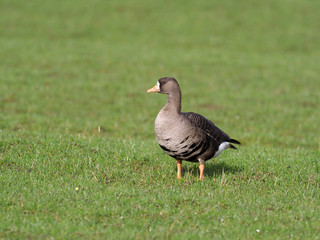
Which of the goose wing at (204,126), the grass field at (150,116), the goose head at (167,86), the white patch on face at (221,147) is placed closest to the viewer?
the grass field at (150,116)

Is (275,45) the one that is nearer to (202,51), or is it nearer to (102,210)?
(202,51)

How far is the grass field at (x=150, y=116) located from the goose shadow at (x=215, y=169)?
0.14 ft

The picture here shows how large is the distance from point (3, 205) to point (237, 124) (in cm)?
1218

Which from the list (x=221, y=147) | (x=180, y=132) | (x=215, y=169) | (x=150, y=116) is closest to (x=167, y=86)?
(x=180, y=132)

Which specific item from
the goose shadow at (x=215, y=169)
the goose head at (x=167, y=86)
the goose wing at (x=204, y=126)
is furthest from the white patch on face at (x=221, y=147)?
the goose head at (x=167, y=86)

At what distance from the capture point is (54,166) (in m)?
9.73

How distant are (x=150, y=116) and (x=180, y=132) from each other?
10.5 meters

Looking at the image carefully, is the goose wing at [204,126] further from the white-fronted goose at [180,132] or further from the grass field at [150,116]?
the grass field at [150,116]

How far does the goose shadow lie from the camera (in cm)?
1027

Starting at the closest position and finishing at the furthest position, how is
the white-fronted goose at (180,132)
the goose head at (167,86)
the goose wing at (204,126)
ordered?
1. the white-fronted goose at (180,132)
2. the goose wing at (204,126)
3. the goose head at (167,86)

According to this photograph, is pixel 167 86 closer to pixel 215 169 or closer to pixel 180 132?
pixel 180 132

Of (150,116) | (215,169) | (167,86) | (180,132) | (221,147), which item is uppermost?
(167,86)

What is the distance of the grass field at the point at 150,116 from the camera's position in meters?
7.47

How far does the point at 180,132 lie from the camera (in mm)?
8828
